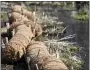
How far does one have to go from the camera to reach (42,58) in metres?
12.1

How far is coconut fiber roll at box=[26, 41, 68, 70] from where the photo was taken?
1112 cm

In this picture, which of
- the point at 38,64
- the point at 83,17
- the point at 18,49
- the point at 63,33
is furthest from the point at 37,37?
the point at 83,17

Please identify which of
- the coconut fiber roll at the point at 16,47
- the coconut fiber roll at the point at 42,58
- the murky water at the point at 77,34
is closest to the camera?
the coconut fiber roll at the point at 42,58

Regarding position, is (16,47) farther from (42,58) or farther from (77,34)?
(77,34)

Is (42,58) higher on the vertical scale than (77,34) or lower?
higher

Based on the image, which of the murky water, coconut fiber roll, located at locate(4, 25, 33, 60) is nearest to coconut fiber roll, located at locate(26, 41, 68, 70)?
coconut fiber roll, located at locate(4, 25, 33, 60)

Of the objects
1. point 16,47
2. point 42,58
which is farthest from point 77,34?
point 42,58

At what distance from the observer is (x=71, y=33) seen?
20.8 meters

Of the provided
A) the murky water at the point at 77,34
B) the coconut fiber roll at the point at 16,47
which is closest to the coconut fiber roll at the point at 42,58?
the coconut fiber roll at the point at 16,47

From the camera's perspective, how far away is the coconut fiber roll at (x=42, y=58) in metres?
11.1

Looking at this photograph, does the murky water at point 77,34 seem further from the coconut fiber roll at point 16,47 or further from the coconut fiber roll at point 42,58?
the coconut fiber roll at point 42,58

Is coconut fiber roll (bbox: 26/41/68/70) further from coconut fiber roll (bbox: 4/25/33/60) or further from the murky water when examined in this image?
the murky water

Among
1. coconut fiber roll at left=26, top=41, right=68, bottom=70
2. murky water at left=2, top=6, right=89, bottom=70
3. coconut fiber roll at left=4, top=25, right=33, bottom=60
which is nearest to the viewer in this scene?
coconut fiber roll at left=26, top=41, right=68, bottom=70

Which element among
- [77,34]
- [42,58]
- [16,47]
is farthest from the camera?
[77,34]
